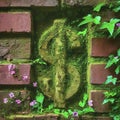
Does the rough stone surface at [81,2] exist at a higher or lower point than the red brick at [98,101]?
higher

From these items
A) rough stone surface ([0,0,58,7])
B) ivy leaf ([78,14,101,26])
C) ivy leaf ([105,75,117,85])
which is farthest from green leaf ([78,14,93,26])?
ivy leaf ([105,75,117,85])

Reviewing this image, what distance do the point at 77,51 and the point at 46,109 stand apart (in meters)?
0.25

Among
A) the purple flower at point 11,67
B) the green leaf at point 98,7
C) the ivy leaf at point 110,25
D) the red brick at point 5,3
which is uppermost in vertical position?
the red brick at point 5,3

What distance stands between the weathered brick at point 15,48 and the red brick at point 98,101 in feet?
0.94

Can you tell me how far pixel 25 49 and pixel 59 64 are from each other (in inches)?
5.5

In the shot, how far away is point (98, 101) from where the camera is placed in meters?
1.85

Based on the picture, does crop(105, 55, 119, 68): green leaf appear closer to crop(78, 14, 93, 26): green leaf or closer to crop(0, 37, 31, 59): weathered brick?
crop(78, 14, 93, 26): green leaf

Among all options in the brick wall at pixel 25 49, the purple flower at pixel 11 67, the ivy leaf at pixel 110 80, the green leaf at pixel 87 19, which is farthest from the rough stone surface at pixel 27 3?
the ivy leaf at pixel 110 80

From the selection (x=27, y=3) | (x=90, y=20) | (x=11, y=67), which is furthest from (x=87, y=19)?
(x=11, y=67)

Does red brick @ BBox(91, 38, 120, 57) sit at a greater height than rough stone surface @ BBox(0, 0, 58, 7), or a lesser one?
lesser

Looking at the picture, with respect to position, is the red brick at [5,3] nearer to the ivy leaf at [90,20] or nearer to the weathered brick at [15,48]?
the weathered brick at [15,48]

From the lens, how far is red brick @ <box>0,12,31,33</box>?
1862mm

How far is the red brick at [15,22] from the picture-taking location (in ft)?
6.11

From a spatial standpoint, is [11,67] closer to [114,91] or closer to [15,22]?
[15,22]
